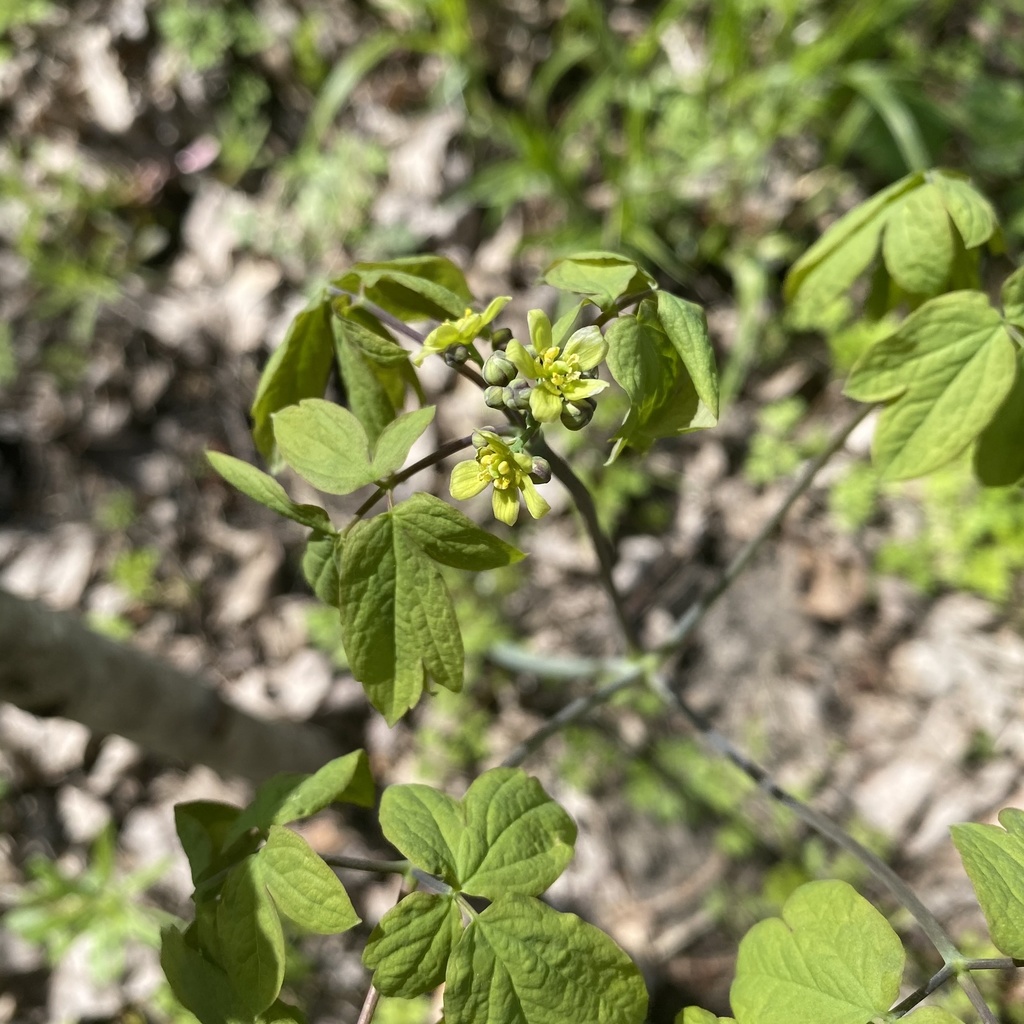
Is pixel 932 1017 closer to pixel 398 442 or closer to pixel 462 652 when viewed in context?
pixel 462 652

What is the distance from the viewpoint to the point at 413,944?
1018 mm

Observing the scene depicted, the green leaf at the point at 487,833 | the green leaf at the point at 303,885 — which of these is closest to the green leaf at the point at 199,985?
the green leaf at the point at 303,885

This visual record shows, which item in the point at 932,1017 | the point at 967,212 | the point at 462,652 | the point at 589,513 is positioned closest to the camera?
the point at 932,1017

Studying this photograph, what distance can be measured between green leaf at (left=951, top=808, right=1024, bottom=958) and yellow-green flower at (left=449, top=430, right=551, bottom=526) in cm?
70

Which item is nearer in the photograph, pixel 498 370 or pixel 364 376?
pixel 498 370

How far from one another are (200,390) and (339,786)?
2792 millimetres

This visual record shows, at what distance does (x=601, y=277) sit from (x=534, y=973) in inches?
37.6

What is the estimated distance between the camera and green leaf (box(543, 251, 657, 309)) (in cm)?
108

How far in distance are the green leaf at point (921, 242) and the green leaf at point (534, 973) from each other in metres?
1.18

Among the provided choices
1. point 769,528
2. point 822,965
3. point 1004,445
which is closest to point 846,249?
point 1004,445

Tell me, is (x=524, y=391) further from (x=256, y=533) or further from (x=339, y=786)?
(x=256, y=533)

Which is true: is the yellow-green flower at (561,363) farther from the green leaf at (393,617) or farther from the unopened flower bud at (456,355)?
the green leaf at (393,617)

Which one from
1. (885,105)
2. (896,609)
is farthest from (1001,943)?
(885,105)

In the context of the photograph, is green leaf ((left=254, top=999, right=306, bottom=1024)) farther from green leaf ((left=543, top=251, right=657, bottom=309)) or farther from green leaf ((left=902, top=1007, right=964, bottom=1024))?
green leaf ((left=543, top=251, right=657, bottom=309))
